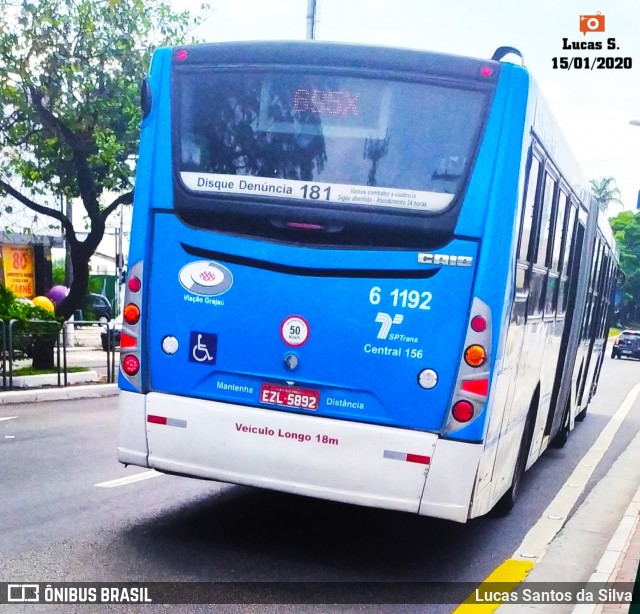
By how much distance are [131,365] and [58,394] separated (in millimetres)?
9146

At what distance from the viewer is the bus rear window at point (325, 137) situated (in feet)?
19.2

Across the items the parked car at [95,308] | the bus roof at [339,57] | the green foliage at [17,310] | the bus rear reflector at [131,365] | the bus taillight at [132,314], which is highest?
the bus roof at [339,57]

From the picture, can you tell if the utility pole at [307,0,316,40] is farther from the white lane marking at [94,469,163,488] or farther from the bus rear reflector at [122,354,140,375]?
the bus rear reflector at [122,354,140,375]

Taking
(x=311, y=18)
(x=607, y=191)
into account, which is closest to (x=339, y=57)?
(x=311, y=18)

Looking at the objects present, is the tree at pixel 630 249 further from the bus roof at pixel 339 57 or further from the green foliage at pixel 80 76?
the bus roof at pixel 339 57

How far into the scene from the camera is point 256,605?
5.24m

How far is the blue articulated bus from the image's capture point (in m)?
5.75

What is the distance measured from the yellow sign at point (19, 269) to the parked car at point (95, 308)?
3333mm

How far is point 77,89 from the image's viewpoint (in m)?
17.2

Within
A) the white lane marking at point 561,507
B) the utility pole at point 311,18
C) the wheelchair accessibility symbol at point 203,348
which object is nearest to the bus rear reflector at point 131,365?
the wheelchair accessibility symbol at point 203,348

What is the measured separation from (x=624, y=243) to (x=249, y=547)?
88674 millimetres

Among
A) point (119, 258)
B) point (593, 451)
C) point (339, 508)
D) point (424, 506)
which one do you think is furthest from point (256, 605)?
point (119, 258)

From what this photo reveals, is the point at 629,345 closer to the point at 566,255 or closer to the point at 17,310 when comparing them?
the point at 17,310

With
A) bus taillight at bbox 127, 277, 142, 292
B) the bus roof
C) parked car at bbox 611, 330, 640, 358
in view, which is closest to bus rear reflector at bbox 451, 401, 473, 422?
the bus roof
